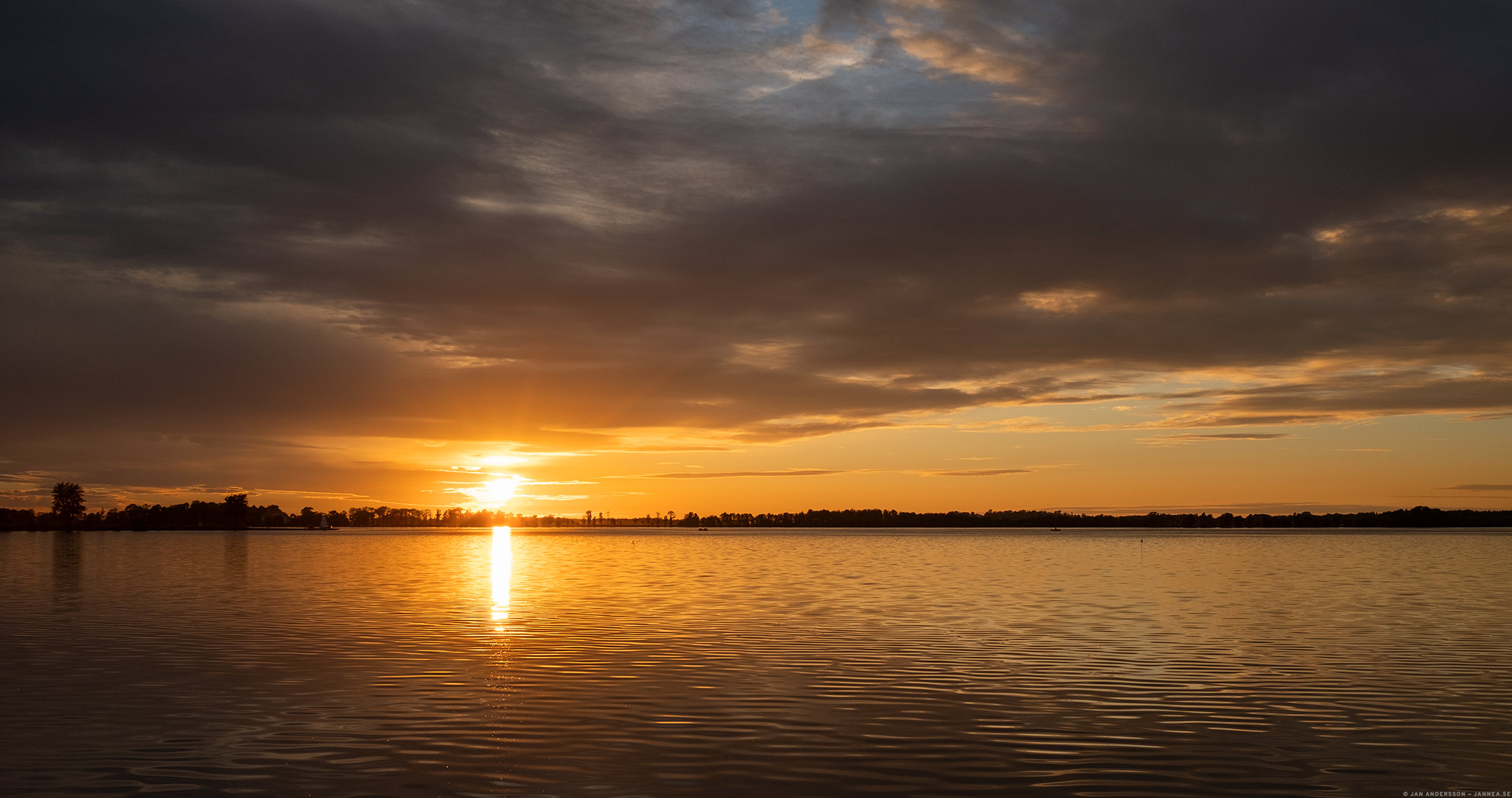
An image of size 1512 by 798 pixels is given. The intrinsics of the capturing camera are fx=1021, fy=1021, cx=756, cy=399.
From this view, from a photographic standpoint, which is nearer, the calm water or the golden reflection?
the calm water

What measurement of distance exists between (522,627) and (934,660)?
20764 mm

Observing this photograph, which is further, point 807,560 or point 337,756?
point 807,560

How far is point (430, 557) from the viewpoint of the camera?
148 metres

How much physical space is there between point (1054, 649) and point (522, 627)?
23.7 meters

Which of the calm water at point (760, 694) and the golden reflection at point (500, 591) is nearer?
the calm water at point (760, 694)

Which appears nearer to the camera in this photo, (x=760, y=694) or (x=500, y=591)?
(x=760, y=694)

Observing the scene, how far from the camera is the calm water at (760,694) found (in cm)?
1997

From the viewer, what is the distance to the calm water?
19969mm

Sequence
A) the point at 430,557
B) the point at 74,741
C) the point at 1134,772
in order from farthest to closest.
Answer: the point at 430,557 < the point at 74,741 < the point at 1134,772

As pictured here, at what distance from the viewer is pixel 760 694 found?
28.5 m

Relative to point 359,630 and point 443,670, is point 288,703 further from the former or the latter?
point 359,630

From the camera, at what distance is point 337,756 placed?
21391mm

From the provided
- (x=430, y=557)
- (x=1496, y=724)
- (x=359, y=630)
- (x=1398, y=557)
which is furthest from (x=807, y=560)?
(x=1496, y=724)

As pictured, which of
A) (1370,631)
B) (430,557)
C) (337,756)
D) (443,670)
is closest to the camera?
(337,756)
